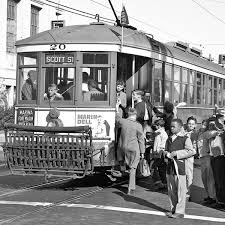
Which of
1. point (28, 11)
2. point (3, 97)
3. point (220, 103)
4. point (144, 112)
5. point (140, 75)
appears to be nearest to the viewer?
point (144, 112)

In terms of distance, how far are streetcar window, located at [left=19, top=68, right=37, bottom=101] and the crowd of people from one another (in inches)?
68.0

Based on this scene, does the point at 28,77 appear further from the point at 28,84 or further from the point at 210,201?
the point at 210,201

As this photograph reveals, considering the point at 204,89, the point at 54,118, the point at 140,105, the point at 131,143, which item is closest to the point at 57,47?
the point at 54,118

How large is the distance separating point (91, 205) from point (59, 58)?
10.8 feet

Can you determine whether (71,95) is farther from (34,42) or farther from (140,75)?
(140,75)

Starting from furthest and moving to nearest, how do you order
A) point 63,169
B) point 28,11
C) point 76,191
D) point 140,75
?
point 28,11 < point 140,75 < point 76,191 < point 63,169

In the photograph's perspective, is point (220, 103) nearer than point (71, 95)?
No

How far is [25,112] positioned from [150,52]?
3.02 m

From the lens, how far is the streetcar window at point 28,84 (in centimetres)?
1127

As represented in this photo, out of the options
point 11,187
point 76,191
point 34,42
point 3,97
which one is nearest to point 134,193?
point 76,191

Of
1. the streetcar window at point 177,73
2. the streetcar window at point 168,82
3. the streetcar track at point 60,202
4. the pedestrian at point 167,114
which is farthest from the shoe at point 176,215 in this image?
the streetcar window at point 177,73

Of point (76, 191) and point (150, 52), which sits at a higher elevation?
point (150, 52)

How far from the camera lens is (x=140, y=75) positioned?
1241 centimetres

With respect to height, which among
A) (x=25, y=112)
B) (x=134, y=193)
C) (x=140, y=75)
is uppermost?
(x=140, y=75)
